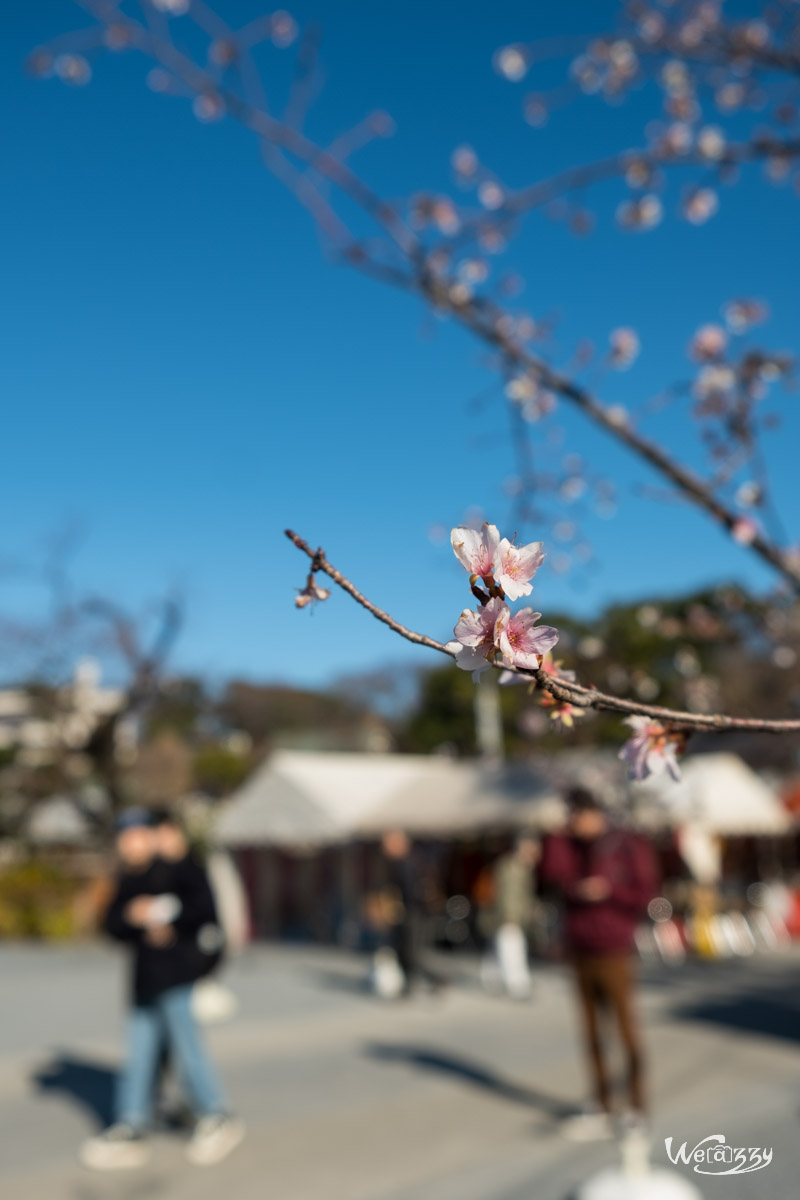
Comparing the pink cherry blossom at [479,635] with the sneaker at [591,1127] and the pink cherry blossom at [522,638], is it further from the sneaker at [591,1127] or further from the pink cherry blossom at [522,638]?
the sneaker at [591,1127]

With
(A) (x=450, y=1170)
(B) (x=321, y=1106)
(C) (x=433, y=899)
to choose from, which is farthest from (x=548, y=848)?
(C) (x=433, y=899)

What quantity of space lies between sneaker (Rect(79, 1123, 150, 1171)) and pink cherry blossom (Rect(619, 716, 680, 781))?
4.24 meters

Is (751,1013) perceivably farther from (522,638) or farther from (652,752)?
(522,638)

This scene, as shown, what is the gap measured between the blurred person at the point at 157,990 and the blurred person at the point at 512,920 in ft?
18.9

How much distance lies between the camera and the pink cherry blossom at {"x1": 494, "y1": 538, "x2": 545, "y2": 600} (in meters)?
1.32

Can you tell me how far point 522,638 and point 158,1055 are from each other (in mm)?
4642

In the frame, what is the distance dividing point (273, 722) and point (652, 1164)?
146ft

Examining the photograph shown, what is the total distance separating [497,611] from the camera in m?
1.32

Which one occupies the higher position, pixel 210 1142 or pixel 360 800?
pixel 360 800

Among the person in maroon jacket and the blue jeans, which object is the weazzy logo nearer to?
the person in maroon jacket

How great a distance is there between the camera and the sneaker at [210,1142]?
4914mm

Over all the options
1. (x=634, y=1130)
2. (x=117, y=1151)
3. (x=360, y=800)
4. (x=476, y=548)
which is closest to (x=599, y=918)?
(x=634, y=1130)

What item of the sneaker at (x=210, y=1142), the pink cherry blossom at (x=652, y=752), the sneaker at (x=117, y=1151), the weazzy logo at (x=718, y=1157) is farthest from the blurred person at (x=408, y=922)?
the pink cherry blossom at (x=652, y=752)

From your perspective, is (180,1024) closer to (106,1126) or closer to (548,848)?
(106,1126)
